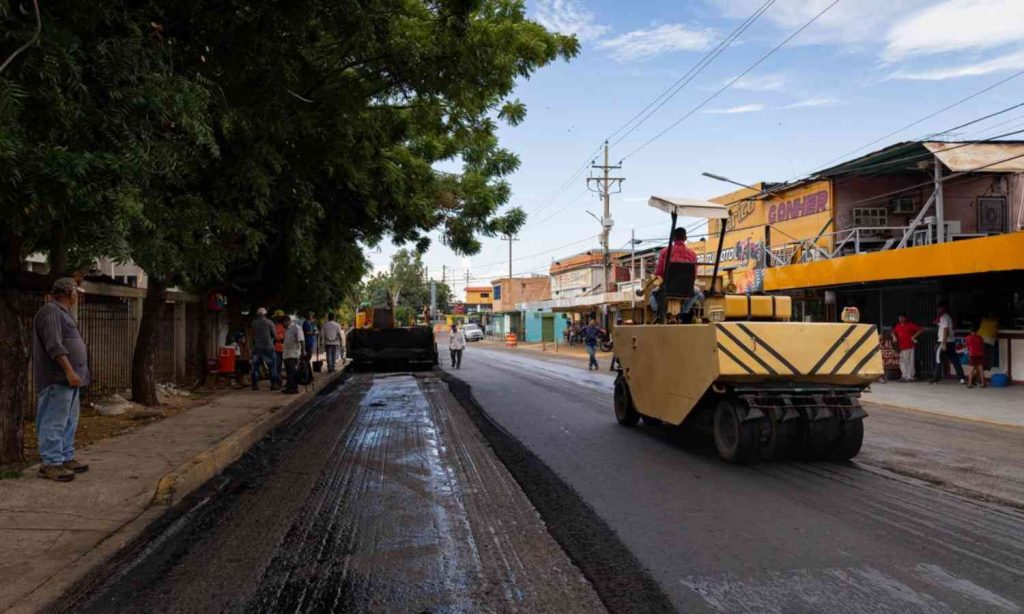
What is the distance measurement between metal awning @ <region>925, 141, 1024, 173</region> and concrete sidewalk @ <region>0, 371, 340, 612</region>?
18582mm

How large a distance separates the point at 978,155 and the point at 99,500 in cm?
2212

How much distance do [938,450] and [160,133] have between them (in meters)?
9.01

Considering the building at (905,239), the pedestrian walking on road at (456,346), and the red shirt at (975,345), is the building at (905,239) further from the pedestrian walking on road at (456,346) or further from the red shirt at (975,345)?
the pedestrian walking on road at (456,346)

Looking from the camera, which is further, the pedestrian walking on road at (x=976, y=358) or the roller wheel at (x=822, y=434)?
the pedestrian walking on road at (x=976, y=358)

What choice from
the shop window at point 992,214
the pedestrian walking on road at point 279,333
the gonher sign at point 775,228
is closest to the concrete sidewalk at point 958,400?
the gonher sign at point 775,228

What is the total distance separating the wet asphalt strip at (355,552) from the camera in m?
3.96

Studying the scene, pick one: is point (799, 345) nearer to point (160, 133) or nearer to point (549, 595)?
point (549, 595)

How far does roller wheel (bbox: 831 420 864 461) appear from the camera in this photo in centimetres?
739

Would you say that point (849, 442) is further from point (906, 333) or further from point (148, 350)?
point (906, 333)

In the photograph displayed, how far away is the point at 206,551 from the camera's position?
4816 mm

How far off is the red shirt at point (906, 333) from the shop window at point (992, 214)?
6.93m

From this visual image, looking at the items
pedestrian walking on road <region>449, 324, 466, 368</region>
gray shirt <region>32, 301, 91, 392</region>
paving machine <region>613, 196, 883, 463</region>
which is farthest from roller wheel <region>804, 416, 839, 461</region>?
pedestrian walking on road <region>449, 324, 466, 368</region>

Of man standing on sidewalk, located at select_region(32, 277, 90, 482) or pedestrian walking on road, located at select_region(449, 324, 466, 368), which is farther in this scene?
pedestrian walking on road, located at select_region(449, 324, 466, 368)

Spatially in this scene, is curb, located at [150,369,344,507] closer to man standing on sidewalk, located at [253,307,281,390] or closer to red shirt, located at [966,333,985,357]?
man standing on sidewalk, located at [253,307,281,390]
